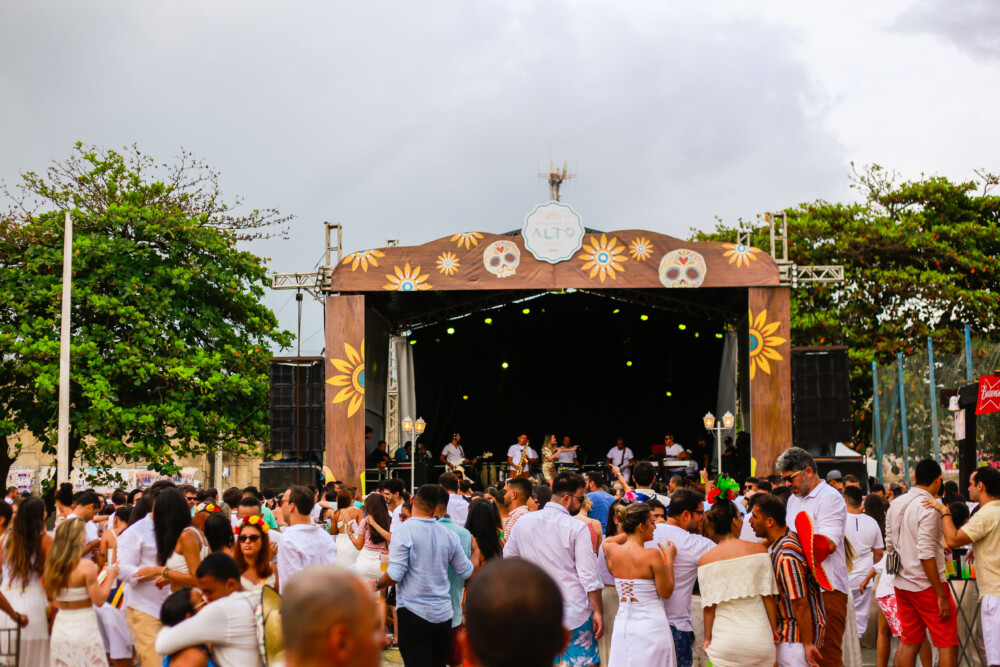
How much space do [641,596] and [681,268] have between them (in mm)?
11450

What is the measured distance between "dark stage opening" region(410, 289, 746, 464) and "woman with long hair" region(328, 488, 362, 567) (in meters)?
12.6

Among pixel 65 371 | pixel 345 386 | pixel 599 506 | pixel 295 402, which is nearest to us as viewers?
pixel 599 506

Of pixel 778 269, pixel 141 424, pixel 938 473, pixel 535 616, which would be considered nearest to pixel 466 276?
pixel 778 269

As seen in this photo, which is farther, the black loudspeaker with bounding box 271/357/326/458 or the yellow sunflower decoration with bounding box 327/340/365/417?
the black loudspeaker with bounding box 271/357/326/458

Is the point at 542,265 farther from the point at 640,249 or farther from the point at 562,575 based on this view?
the point at 562,575

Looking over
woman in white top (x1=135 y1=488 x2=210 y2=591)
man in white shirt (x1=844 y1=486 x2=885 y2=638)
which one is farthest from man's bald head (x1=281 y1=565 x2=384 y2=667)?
man in white shirt (x1=844 y1=486 x2=885 y2=638)

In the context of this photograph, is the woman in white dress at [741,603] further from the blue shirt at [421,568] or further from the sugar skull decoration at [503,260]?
the sugar skull decoration at [503,260]

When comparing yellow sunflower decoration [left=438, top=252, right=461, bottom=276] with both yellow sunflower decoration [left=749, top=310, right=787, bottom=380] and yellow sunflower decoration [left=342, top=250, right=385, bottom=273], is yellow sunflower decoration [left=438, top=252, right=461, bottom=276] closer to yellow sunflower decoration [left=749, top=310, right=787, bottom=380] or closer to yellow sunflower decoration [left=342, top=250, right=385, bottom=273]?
yellow sunflower decoration [left=342, top=250, right=385, bottom=273]

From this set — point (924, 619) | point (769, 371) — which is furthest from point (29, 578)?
point (769, 371)

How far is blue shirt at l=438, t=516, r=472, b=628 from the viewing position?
6.25m

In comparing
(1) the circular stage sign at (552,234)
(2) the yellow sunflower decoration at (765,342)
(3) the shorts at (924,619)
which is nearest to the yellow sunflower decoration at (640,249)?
(1) the circular stage sign at (552,234)

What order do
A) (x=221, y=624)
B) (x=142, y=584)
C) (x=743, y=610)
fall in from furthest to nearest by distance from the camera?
(x=142, y=584) < (x=743, y=610) < (x=221, y=624)

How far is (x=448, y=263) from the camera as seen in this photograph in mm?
16625

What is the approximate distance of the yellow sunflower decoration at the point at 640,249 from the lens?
16.4 metres
